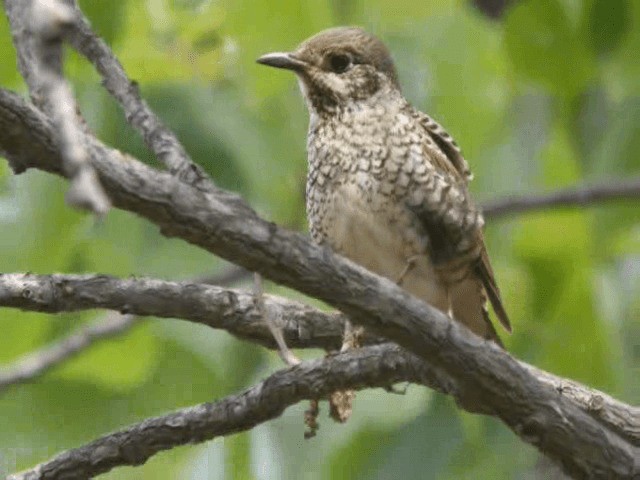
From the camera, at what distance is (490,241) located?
21.2 feet

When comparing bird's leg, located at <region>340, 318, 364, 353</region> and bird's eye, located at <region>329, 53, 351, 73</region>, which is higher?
bird's eye, located at <region>329, 53, 351, 73</region>

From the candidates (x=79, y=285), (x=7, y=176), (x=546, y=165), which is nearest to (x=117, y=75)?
(x=79, y=285)

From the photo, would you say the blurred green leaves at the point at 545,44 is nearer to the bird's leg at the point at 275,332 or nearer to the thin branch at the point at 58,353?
the thin branch at the point at 58,353

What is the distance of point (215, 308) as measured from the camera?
4.04 meters

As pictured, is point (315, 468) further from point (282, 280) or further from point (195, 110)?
point (282, 280)

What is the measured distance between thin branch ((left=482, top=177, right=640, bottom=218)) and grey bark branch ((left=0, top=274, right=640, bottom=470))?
6.83 feet

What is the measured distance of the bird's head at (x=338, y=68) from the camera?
203 inches

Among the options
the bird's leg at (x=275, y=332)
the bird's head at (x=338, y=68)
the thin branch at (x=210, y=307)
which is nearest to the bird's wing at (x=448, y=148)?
the bird's head at (x=338, y=68)

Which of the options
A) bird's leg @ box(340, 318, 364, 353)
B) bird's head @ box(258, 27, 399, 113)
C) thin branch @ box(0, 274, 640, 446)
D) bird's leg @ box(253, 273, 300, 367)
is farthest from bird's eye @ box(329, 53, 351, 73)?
bird's leg @ box(253, 273, 300, 367)

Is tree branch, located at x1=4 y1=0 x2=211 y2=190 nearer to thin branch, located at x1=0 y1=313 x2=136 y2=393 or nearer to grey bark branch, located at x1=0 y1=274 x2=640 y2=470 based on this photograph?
grey bark branch, located at x1=0 y1=274 x2=640 y2=470

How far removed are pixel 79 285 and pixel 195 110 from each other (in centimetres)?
222

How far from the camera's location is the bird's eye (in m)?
5.20

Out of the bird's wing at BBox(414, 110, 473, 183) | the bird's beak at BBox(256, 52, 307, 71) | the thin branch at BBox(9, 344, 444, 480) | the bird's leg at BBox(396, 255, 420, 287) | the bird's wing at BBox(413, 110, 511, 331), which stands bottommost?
the thin branch at BBox(9, 344, 444, 480)

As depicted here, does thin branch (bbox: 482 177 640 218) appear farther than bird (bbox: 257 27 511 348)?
Yes
